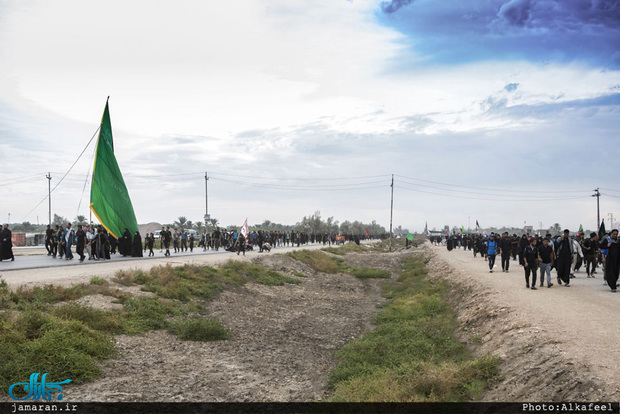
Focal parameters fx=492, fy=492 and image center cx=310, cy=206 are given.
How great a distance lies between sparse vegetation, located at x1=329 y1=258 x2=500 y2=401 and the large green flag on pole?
16709 millimetres

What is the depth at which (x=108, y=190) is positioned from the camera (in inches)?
1087

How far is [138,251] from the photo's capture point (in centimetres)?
3156

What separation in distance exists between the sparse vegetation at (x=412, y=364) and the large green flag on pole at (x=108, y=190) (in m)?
16.7

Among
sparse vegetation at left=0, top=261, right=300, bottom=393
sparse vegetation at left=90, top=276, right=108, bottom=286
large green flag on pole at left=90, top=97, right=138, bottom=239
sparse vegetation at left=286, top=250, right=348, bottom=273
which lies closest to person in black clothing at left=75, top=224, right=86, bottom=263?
large green flag on pole at left=90, top=97, right=138, bottom=239

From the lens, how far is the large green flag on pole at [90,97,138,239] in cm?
2667

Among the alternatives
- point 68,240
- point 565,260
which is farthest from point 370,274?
point 68,240

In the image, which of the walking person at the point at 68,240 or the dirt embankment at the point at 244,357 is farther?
the walking person at the point at 68,240

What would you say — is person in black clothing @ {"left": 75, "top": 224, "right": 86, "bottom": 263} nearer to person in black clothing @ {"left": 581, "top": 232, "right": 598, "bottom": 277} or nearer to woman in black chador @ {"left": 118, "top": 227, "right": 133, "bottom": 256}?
woman in black chador @ {"left": 118, "top": 227, "right": 133, "bottom": 256}

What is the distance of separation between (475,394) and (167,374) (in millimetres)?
6203

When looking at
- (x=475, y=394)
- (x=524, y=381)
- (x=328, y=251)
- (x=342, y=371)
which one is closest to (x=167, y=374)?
(x=342, y=371)

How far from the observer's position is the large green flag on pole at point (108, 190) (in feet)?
87.5

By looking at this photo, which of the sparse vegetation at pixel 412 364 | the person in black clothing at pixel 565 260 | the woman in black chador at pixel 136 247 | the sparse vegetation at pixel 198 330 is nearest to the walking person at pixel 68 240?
the woman in black chador at pixel 136 247

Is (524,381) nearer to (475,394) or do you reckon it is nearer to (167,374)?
(475,394)

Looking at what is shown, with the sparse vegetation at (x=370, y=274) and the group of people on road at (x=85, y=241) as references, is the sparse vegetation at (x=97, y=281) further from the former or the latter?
the sparse vegetation at (x=370, y=274)
